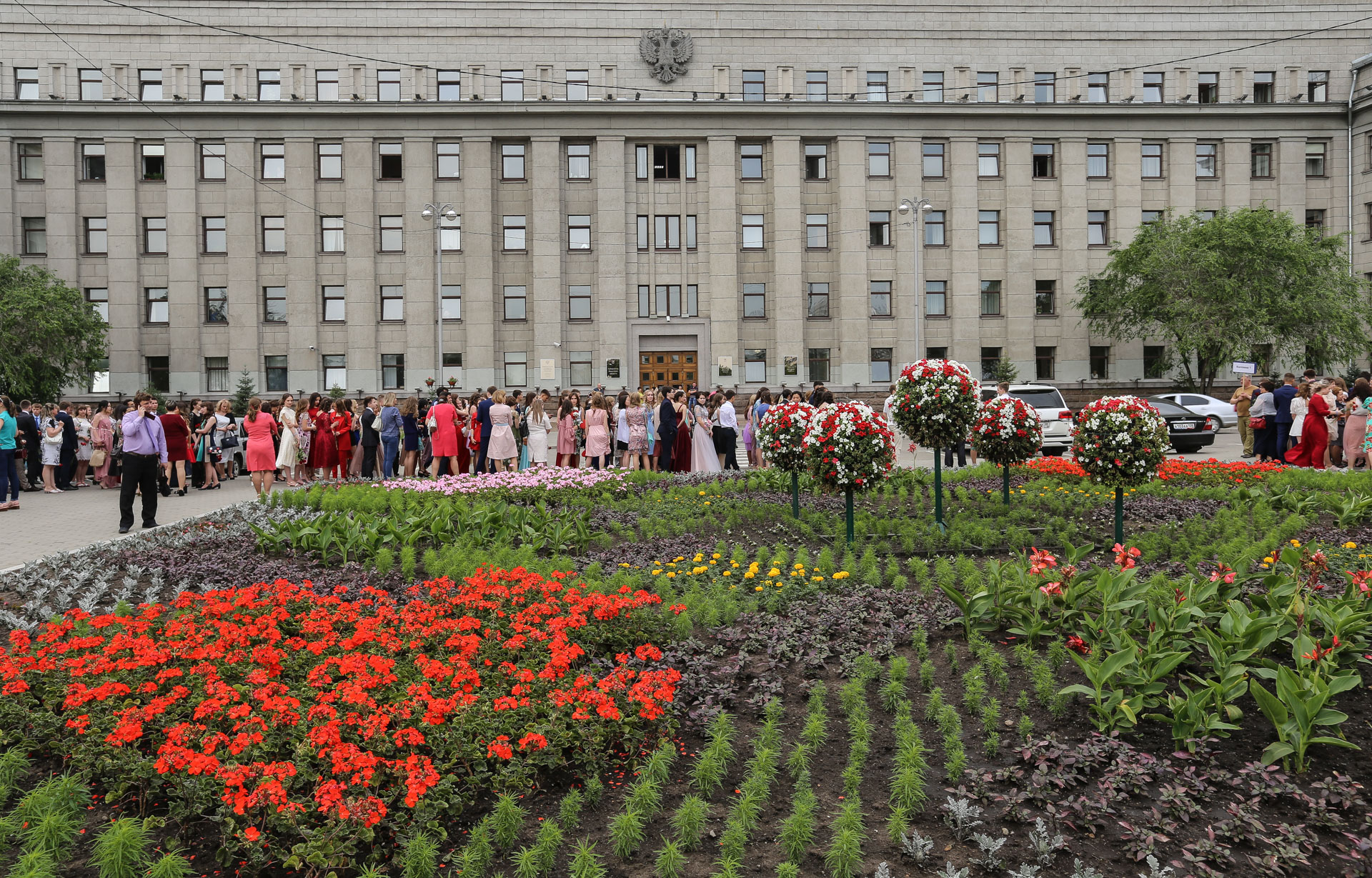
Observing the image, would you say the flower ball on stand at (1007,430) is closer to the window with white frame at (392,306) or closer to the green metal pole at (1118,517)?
the green metal pole at (1118,517)

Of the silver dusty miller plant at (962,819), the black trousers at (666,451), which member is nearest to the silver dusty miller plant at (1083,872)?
the silver dusty miller plant at (962,819)

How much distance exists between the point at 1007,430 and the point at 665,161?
114 feet

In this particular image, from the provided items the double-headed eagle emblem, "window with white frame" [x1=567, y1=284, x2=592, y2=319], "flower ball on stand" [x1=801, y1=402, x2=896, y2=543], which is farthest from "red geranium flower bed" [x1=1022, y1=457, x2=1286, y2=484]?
the double-headed eagle emblem

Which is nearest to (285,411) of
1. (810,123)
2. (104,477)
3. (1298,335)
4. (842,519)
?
(104,477)

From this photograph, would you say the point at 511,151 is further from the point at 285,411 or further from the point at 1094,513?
the point at 1094,513

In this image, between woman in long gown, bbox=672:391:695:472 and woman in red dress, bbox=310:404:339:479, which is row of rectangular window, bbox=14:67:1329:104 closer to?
woman in red dress, bbox=310:404:339:479

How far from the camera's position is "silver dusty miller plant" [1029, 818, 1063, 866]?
3.80 meters

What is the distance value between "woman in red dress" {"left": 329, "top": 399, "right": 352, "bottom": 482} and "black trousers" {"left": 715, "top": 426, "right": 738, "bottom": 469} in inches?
326

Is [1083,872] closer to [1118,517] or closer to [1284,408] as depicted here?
[1118,517]

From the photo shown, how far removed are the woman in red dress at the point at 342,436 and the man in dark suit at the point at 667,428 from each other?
23.0 ft

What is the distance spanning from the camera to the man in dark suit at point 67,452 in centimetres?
2153

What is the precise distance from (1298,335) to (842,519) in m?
37.7

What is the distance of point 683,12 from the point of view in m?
43.7

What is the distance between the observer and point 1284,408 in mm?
19953
